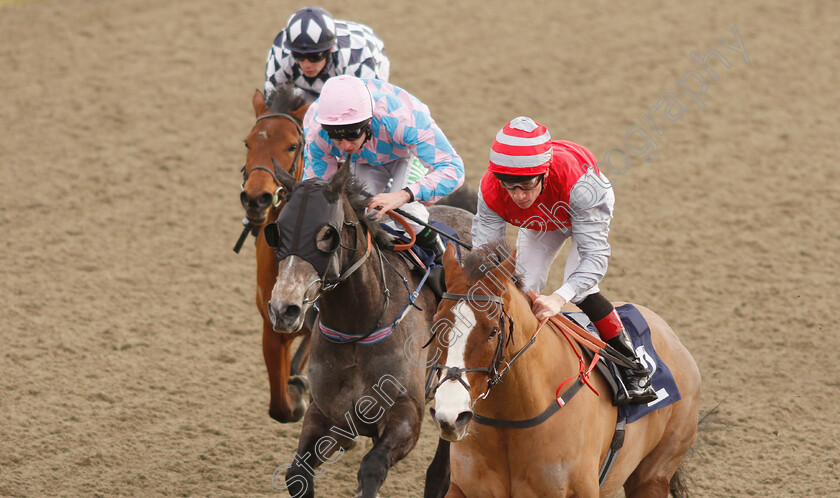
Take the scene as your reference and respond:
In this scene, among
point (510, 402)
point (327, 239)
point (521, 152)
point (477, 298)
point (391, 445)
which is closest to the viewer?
point (477, 298)

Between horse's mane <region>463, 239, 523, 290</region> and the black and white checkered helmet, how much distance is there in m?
2.66

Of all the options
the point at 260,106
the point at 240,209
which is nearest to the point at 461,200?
the point at 260,106

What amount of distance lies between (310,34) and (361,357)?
2260mm

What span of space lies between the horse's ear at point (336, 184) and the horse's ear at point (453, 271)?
2.21 feet

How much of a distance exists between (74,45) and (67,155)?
2590 mm

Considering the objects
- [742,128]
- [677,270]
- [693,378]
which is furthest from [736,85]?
[693,378]

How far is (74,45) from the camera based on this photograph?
11.5 m

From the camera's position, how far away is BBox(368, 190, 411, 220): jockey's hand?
4.39 m

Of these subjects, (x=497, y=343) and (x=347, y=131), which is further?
(x=347, y=131)

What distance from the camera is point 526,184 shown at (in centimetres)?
380

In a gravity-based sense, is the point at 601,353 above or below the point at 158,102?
above

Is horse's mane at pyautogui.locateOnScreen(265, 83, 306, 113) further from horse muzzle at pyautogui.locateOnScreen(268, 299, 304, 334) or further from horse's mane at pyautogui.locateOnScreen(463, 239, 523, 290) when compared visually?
horse's mane at pyautogui.locateOnScreen(463, 239, 523, 290)

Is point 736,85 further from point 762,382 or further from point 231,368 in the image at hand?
point 231,368

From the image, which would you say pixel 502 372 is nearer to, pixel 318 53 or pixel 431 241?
pixel 431 241
